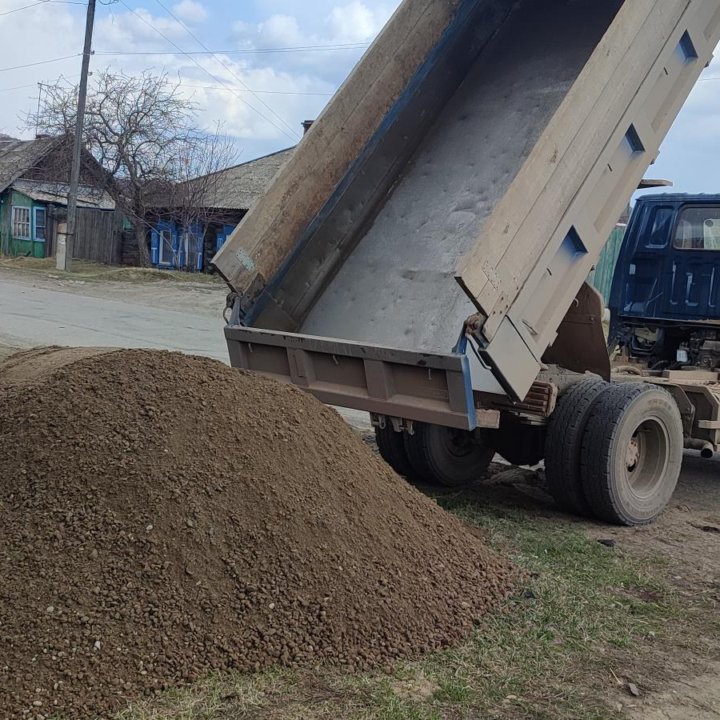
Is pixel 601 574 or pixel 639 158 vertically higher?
pixel 639 158

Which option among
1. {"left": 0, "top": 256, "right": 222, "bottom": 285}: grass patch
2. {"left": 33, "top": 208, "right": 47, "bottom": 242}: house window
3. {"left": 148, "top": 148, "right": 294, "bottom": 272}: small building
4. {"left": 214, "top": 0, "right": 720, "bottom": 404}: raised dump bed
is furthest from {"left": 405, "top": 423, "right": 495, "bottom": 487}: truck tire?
{"left": 33, "top": 208, "right": 47, "bottom": 242}: house window

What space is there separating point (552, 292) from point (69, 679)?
3301 millimetres

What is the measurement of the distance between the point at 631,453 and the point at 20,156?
39.6 m

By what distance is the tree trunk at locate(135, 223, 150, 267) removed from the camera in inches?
1286

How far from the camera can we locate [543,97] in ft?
20.9

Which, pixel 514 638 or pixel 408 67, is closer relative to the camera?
pixel 514 638

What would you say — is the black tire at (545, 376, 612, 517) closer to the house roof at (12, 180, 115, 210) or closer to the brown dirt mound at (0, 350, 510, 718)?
the brown dirt mound at (0, 350, 510, 718)

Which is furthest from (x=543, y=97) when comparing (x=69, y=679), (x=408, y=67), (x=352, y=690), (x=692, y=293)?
(x=69, y=679)

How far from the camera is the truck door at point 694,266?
7582mm

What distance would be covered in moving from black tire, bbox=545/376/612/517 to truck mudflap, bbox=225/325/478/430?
0.92 meters

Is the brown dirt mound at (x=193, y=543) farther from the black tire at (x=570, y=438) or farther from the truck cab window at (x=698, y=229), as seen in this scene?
the truck cab window at (x=698, y=229)

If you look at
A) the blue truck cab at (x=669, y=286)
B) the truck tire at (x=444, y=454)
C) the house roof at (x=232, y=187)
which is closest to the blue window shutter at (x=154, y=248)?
the house roof at (x=232, y=187)

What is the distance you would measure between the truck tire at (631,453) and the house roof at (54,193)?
34.3 metres

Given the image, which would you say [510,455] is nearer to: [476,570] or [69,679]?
[476,570]
